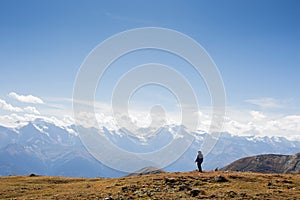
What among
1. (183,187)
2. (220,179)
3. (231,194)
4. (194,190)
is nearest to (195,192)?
(194,190)

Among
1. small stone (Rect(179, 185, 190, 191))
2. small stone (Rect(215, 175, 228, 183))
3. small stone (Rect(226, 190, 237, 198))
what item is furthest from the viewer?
small stone (Rect(215, 175, 228, 183))

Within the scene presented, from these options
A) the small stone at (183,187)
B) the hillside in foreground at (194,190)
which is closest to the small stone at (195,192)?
the hillside in foreground at (194,190)

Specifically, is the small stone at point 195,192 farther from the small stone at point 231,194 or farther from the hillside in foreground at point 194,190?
the small stone at point 231,194

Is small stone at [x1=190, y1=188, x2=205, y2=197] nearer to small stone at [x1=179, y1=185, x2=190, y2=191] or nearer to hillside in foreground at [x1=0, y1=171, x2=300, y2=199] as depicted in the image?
hillside in foreground at [x1=0, y1=171, x2=300, y2=199]

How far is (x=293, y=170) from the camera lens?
181 metres

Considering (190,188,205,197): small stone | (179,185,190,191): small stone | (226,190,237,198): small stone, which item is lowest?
(226,190,237,198): small stone

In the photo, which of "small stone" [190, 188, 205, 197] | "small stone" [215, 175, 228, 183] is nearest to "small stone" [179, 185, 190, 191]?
"small stone" [190, 188, 205, 197]

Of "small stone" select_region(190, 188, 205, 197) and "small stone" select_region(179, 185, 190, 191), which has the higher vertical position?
"small stone" select_region(179, 185, 190, 191)

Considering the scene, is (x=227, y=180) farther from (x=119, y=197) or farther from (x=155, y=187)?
(x=119, y=197)

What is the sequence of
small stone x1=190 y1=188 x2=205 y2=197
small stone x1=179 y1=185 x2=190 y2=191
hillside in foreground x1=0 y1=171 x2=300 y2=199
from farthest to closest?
small stone x1=179 y1=185 x2=190 y2=191
small stone x1=190 y1=188 x2=205 y2=197
hillside in foreground x1=0 y1=171 x2=300 y2=199

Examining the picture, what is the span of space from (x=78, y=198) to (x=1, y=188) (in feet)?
51.4

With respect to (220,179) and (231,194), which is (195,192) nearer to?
(231,194)

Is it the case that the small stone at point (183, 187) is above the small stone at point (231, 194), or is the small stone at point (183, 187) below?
above

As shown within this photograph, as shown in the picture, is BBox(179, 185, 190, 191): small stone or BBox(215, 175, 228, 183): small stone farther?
BBox(215, 175, 228, 183): small stone
